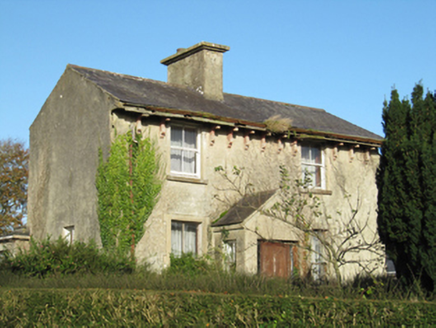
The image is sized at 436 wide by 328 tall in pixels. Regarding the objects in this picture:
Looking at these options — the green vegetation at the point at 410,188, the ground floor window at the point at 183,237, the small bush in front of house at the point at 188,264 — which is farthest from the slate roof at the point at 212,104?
the green vegetation at the point at 410,188

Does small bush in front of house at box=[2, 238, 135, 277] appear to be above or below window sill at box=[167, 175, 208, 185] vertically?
below

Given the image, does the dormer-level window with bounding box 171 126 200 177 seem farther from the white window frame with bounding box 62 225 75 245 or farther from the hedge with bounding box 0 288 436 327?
the hedge with bounding box 0 288 436 327

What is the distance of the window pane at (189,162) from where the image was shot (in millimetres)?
18016

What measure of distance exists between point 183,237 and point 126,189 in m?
2.29

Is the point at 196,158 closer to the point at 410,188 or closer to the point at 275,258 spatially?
the point at 275,258

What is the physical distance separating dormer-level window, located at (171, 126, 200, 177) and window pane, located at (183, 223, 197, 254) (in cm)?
154

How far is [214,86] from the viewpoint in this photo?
20.7m

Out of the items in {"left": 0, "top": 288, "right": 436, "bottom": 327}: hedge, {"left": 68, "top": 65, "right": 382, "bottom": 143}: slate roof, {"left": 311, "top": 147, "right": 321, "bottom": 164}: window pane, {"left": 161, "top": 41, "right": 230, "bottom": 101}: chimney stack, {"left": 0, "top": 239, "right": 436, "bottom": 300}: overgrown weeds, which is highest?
{"left": 161, "top": 41, "right": 230, "bottom": 101}: chimney stack

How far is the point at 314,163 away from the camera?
20359 mm

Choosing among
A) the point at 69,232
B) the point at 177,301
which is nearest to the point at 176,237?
the point at 69,232

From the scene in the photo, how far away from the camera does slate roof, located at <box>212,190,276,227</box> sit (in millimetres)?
16969

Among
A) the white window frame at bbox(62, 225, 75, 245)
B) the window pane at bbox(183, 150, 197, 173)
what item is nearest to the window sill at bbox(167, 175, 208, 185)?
the window pane at bbox(183, 150, 197, 173)

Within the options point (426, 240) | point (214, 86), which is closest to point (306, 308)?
point (426, 240)

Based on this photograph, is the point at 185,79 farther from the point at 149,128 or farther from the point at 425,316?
the point at 425,316
